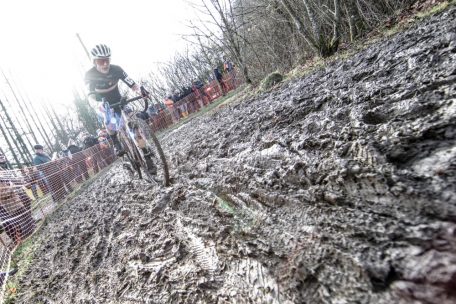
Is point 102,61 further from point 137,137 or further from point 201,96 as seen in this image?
point 201,96

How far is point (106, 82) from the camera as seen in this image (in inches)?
206

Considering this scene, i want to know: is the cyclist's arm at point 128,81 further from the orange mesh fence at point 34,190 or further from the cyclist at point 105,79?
the orange mesh fence at point 34,190

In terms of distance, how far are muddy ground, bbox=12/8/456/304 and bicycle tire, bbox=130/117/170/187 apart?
326 mm

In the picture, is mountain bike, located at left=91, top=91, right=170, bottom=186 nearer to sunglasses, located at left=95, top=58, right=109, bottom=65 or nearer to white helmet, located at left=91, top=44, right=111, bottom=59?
sunglasses, located at left=95, top=58, right=109, bottom=65

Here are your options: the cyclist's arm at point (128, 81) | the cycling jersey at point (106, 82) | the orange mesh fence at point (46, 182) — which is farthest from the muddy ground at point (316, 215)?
the orange mesh fence at point (46, 182)

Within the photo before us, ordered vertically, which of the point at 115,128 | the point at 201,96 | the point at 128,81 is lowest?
the point at 115,128

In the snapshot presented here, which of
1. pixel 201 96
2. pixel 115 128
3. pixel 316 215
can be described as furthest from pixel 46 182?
pixel 201 96

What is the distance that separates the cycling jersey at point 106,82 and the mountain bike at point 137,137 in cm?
15

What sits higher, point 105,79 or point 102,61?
point 102,61

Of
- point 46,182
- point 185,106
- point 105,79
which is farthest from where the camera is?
point 185,106

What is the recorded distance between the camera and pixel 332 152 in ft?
7.32

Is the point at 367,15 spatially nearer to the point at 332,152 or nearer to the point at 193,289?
the point at 332,152

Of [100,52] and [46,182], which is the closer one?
[100,52]

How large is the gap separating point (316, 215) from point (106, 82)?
4537mm
